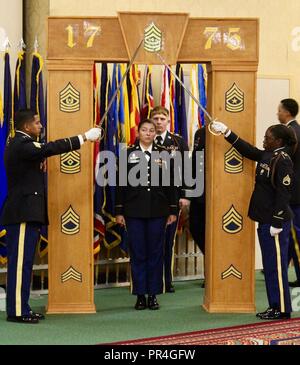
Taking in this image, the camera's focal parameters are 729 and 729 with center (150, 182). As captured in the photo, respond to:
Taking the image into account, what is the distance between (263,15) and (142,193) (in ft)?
8.87

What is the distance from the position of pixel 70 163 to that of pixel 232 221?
47.6 inches

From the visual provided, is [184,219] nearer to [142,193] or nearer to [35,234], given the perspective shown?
[142,193]

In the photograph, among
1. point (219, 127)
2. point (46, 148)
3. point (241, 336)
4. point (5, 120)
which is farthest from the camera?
point (5, 120)

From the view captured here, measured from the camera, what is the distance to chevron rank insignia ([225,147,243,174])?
512cm

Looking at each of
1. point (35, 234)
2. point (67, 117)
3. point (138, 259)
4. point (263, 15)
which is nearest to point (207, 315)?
point (138, 259)

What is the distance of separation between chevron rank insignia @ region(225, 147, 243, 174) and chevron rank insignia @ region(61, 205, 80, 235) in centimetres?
111

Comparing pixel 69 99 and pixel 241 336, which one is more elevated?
pixel 69 99

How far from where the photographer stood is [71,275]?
200 inches

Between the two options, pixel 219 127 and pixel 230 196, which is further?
pixel 230 196

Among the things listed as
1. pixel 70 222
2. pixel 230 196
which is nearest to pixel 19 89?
pixel 70 222

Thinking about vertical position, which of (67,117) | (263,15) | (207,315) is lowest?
(207,315)

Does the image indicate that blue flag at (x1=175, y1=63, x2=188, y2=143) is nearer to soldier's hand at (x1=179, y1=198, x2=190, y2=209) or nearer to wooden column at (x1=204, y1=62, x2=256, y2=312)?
soldier's hand at (x1=179, y1=198, x2=190, y2=209)

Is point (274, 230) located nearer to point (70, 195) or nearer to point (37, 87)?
point (70, 195)

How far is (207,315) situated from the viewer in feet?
16.7
